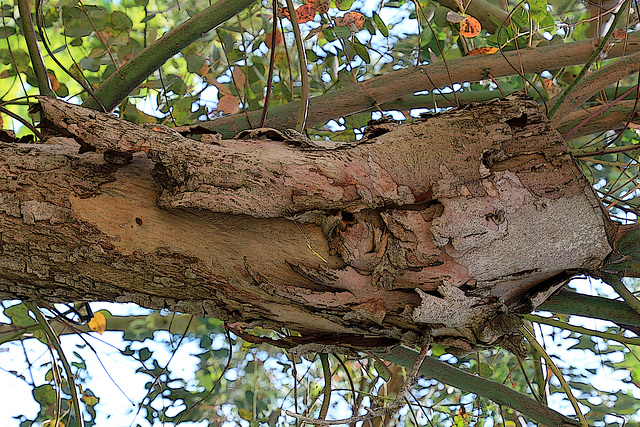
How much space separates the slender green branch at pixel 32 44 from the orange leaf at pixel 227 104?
52 centimetres

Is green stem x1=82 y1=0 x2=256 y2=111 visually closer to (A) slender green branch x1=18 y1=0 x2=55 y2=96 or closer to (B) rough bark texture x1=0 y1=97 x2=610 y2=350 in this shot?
(A) slender green branch x1=18 y1=0 x2=55 y2=96

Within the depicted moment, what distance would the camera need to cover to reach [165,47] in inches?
34.5

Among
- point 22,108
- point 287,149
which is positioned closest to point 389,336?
point 287,149

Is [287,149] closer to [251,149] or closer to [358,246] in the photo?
[251,149]

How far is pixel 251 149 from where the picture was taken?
0.72 meters

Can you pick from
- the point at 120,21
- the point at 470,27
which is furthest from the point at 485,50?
the point at 120,21

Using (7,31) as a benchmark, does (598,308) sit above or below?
below

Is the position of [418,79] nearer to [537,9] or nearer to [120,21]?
[537,9]

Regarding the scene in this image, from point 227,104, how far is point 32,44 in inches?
22.5

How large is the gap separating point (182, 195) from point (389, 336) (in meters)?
0.34

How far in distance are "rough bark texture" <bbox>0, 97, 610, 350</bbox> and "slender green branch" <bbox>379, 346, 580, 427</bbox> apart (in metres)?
0.38

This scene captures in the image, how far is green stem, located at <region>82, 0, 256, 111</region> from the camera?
854 mm

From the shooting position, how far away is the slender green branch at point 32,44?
2.80 feet

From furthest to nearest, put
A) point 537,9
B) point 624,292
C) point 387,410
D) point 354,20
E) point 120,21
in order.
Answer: point 120,21 < point 354,20 < point 537,9 < point 624,292 < point 387,410
